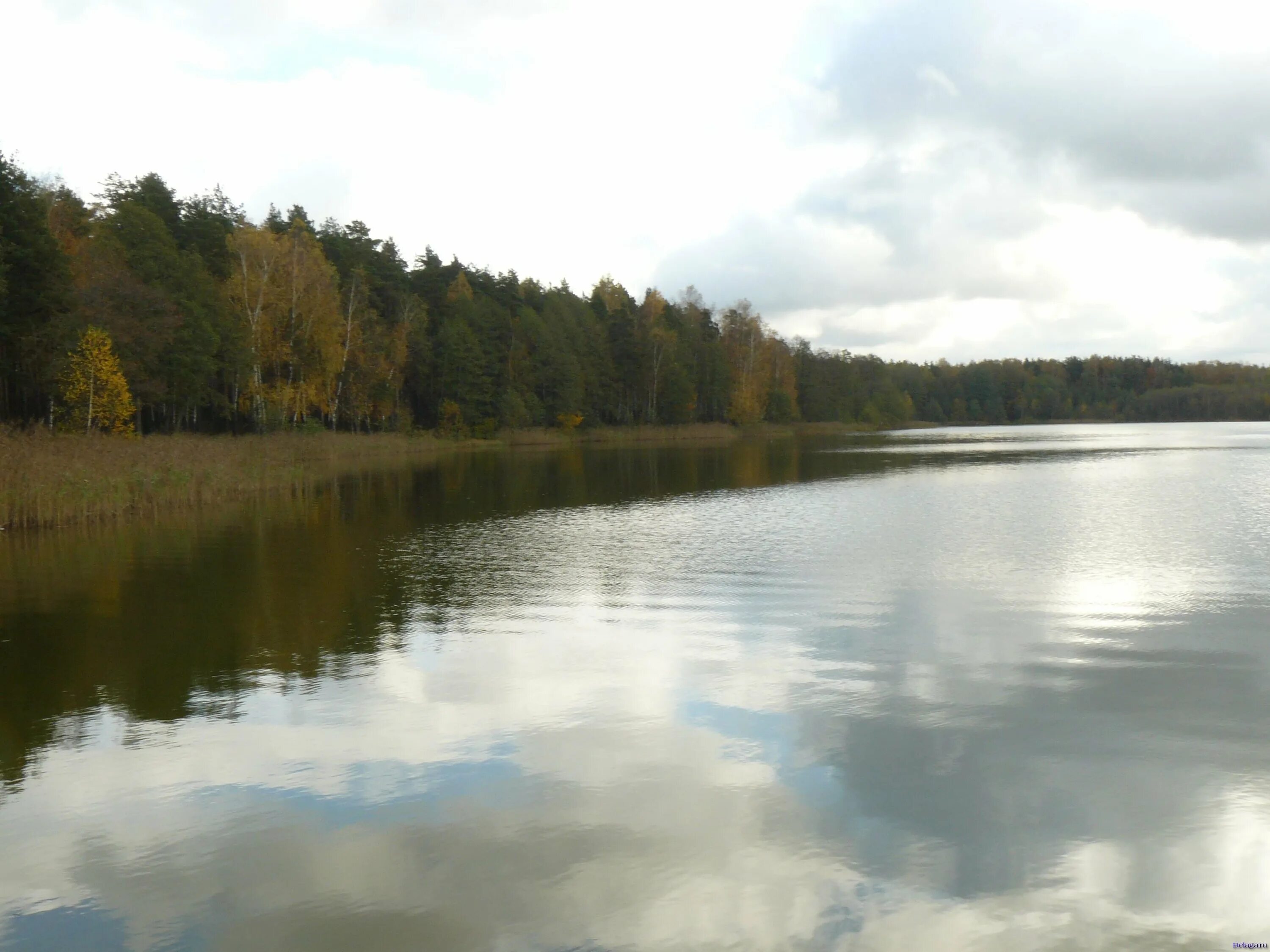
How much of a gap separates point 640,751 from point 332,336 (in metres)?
50.7

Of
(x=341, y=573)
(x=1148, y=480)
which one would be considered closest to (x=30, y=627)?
(x=341, y=573)

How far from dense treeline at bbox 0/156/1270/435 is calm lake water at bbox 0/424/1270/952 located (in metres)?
21.5

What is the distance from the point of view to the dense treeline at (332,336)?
121 ft

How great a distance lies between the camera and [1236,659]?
1098cm

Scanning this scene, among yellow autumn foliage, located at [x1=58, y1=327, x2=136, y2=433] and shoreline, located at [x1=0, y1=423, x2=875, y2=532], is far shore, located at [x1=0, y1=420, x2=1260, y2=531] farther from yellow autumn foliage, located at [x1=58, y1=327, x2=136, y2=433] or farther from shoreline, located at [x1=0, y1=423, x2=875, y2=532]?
yellow autumn foliage, located at [x1=58, y1=327, x2=136, y2=433]

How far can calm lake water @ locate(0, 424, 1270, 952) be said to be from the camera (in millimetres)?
5734

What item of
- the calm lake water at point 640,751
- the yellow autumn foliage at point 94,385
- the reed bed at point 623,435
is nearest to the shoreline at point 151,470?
the yellow autumn foliage at point 94,385

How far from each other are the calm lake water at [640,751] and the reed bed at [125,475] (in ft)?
14.8

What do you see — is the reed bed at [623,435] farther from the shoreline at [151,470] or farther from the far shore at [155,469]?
the shoreline at [151,470]

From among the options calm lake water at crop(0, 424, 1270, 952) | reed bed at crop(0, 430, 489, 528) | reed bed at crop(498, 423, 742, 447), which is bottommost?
calm lake water at crop(0, 424, 1270, 952)

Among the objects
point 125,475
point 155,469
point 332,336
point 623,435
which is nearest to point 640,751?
point 125,475

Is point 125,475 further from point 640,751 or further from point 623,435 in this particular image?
point 623,435

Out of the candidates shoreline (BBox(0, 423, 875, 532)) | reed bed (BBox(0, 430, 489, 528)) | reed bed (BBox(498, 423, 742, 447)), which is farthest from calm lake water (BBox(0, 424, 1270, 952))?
reed bed (BBox(498, 423, 742, 447))

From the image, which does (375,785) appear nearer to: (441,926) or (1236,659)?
(441,926)
